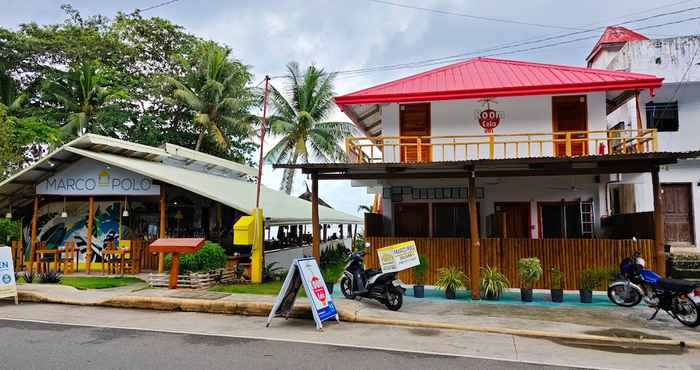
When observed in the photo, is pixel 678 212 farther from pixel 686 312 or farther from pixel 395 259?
pixel 395 259

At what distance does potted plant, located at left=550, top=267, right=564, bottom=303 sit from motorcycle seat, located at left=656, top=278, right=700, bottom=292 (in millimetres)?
2308

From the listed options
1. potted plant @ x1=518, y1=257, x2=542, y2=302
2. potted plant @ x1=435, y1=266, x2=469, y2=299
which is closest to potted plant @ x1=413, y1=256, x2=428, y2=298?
potted plant @ x1=435, y1=266, x2=469, y2=299

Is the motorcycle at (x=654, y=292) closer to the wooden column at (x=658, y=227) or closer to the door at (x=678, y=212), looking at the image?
the wooden column at (x=658, y=227)

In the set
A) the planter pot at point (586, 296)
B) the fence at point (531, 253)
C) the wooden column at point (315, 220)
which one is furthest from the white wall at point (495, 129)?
the planter pot at point (586, 296)

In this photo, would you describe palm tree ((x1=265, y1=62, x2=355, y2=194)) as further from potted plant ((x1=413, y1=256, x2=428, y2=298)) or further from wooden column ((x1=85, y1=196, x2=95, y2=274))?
potted plant ((x1=413, y1=256, x2=428, y2=298))

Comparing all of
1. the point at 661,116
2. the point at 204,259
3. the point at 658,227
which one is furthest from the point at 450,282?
the point at 661,116

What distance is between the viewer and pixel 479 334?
7.96m

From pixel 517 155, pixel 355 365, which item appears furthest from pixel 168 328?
pixel 517 155

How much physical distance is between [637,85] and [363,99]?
24.8 feet

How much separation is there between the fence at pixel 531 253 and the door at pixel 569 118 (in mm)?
3549

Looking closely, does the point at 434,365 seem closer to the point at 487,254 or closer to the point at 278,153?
the point at 487,254

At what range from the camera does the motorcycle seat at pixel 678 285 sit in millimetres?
8211

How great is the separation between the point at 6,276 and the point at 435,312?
911 cm

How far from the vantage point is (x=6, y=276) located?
1037cm
